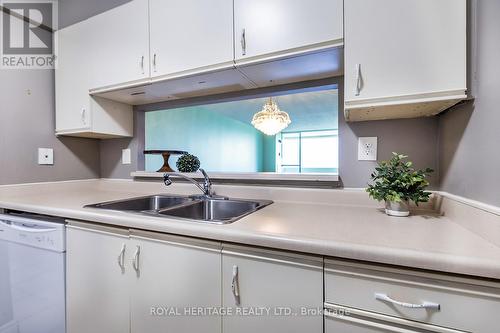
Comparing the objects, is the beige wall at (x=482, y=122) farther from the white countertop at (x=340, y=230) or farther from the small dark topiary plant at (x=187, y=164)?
the small dark topiary plant at (x=187, y=164)

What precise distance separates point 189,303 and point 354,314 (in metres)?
0.57

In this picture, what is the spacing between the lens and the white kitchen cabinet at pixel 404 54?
0.84 metres

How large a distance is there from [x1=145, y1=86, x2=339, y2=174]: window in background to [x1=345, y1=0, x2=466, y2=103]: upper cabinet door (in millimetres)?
442

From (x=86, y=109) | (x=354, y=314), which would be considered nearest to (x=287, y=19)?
(x=354, y=314)

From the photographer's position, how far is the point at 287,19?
110 centimetres

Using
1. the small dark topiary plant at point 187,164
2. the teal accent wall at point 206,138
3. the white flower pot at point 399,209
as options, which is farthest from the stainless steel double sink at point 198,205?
the teal accent wall at point 206,138

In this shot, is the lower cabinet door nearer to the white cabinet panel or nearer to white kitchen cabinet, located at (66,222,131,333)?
white kitchen cabinet, located at (66,222,131,333)

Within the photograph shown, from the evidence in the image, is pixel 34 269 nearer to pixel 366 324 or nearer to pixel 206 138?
pixel 366 324

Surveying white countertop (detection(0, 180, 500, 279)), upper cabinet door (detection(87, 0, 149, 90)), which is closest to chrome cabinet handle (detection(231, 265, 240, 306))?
white countertop (detection(0, 180, 500, 279))

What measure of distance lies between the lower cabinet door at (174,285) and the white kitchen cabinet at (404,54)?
84 cm

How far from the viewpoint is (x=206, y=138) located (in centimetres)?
439

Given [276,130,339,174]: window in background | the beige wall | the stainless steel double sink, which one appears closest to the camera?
the beige wall

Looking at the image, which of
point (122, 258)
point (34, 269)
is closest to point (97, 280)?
point (122, 258)

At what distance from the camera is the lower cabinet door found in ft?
2.88
